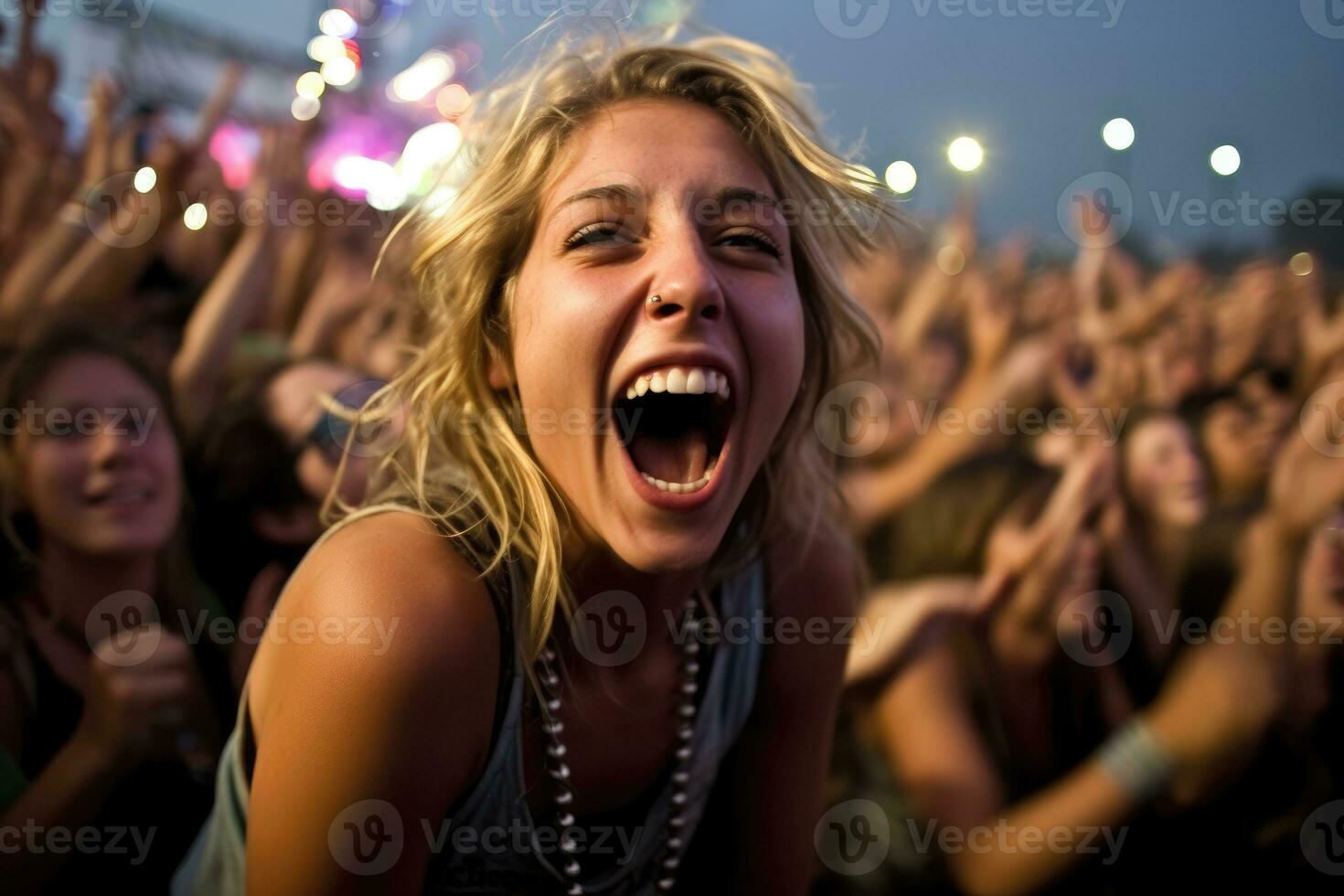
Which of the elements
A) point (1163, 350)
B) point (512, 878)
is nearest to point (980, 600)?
point (1163, 350)

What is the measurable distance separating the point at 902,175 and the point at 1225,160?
0.83 meters

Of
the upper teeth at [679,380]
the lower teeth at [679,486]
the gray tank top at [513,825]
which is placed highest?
the upper teeth at [679,380]

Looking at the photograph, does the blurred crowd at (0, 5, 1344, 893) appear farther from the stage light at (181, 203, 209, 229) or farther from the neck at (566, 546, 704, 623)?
the neck at (566, 546, 704, 623)

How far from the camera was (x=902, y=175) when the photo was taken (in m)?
2.46

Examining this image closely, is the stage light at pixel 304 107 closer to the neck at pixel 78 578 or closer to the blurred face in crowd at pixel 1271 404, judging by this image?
the neck at pixel 78 578

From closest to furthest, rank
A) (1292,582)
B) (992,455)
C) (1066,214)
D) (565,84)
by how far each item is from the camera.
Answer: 1. (565,84)
2. (1292,582)
3. (992,455)
4. (1066,214)

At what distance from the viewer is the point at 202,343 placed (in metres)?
2.18

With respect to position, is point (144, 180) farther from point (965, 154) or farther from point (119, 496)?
point (965, 154)

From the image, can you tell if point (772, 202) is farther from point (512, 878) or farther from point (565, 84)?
point (512, 878)

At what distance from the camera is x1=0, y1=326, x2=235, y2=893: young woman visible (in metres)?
1.56

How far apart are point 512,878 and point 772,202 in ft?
2.87

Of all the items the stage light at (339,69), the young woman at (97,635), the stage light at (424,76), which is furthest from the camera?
the stage light at (424,76)

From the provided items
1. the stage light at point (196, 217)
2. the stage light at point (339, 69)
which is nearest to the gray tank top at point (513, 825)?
the stage light at point (196, 217)

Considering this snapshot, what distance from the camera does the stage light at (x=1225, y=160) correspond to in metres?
2.40
